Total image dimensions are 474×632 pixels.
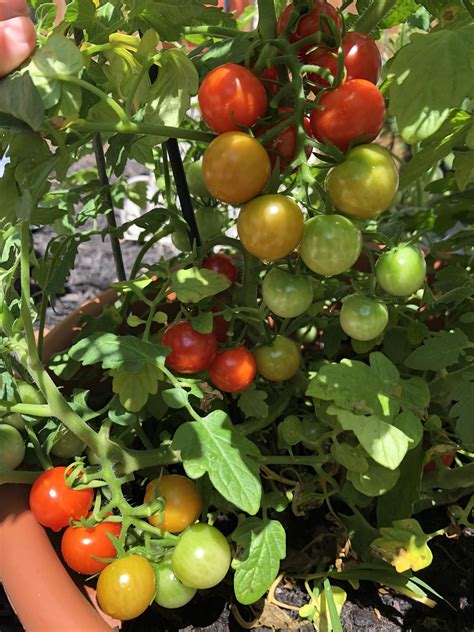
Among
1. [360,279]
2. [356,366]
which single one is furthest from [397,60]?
[360,279]

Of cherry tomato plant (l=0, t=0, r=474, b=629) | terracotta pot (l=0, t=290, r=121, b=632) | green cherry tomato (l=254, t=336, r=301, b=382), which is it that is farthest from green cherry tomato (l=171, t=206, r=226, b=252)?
terracotta pot (l=0, t=290, r=121, b=632)

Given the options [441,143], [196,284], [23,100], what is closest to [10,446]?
[196,284]

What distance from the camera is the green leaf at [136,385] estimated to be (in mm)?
709

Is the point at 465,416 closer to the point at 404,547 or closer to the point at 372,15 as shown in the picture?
the point at 404,547

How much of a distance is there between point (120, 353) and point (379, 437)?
0.30 m

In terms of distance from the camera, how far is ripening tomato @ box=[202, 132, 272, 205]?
1.93 feet

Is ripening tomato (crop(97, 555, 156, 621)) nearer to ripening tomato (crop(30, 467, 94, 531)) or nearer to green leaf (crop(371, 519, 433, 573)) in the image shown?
ripening tomato (crop(30, 467, 94, 531))

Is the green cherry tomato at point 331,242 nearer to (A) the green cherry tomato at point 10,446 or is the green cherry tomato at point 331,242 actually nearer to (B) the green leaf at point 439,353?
(B) the green leaf at point 439,353

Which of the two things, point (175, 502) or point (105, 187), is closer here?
point (175, 502)

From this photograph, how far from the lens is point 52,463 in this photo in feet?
2.67

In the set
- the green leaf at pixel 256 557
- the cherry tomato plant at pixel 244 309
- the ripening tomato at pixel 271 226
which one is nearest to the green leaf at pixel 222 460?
the cherry tomato plant at pixel 244 309

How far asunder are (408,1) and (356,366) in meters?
0.46

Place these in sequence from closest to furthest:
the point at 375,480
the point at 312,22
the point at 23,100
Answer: the point at 23,100 → the point at 312,22 → the point at 375,480

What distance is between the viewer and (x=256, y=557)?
71 centimetres
